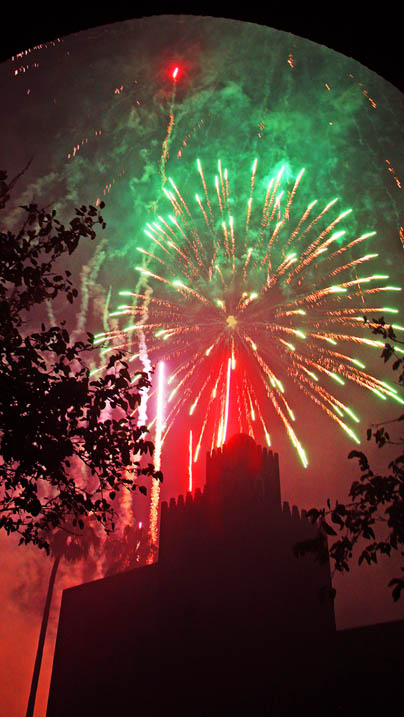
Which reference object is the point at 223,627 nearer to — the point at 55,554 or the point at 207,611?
the point at 207,611

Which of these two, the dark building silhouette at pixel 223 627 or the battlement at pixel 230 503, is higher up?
the battlement at pixel 230 503

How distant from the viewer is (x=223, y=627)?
22.0m

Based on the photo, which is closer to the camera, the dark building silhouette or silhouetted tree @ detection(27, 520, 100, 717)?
the dark building silhouette

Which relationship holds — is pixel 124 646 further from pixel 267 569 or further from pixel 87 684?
pixel 267 569

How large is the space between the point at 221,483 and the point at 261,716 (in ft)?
32.5

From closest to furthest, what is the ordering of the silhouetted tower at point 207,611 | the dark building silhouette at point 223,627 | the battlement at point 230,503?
the dark building silhouette at point 223,627, the silhouetted tower at point 207,611, the battlement at point 230,503

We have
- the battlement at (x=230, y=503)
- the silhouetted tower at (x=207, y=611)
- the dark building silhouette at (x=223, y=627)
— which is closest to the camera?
the dark building silhouette at (x=223, y=627)

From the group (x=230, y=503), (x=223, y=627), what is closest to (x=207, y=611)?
(x=223, y=627)

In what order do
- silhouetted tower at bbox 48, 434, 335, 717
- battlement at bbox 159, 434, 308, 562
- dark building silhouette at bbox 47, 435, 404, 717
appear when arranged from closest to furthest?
dark building silhouette at bbox 47, 435, 404, 717 → silhouetted tower at bbox 48, 434, 335, 717 → battlement at bbox 159, 434, 308, 562

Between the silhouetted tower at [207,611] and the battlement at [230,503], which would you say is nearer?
the silhouetted tower at [207,611]

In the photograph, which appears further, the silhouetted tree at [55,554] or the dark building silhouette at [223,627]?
the silhouetted tree at [55,554]

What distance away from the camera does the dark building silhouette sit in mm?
20359

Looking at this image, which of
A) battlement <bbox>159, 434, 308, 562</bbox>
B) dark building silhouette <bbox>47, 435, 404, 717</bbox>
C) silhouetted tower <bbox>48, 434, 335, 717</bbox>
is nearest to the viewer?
dark building silhouette <bbox>47, 435, 404, 717</bbox>

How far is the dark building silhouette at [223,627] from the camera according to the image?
20359 millimetres
